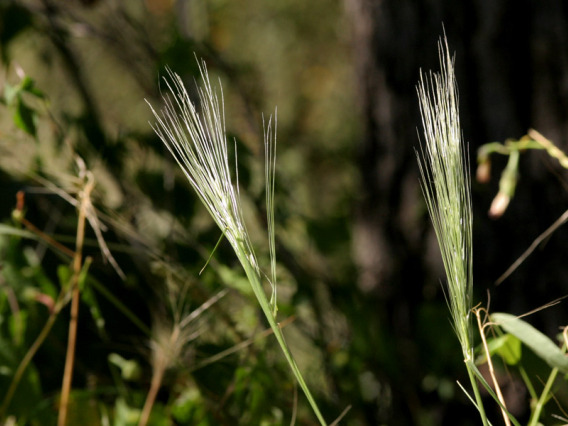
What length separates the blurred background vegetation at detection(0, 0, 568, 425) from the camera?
0.95 m

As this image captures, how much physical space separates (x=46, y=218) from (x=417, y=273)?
0.73 meters

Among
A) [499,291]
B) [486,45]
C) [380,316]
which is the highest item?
[486,45]

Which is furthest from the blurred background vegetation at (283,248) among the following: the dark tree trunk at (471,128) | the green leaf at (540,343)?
the green leaf at (540,343)

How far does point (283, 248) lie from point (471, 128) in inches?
16.2

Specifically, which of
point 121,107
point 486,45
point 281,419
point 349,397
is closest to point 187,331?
point 281,419

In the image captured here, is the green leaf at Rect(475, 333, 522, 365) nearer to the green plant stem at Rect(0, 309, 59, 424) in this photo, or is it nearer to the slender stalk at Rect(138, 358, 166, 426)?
the slender stalk at Rect(138, 358, 166, 426)

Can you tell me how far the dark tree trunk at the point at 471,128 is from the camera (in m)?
1.15

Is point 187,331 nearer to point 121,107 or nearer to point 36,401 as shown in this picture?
point 36,401

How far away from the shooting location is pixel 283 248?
1192mm

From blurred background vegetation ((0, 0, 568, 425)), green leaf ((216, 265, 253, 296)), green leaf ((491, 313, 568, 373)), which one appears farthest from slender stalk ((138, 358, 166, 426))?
green leaf ((491, 313, 568, 373))

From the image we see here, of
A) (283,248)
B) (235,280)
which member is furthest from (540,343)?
(283,248)

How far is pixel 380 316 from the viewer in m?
1.37

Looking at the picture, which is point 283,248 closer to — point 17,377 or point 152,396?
point 152,396

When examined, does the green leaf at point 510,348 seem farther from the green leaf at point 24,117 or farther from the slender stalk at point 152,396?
the green leaf at point 24,117
